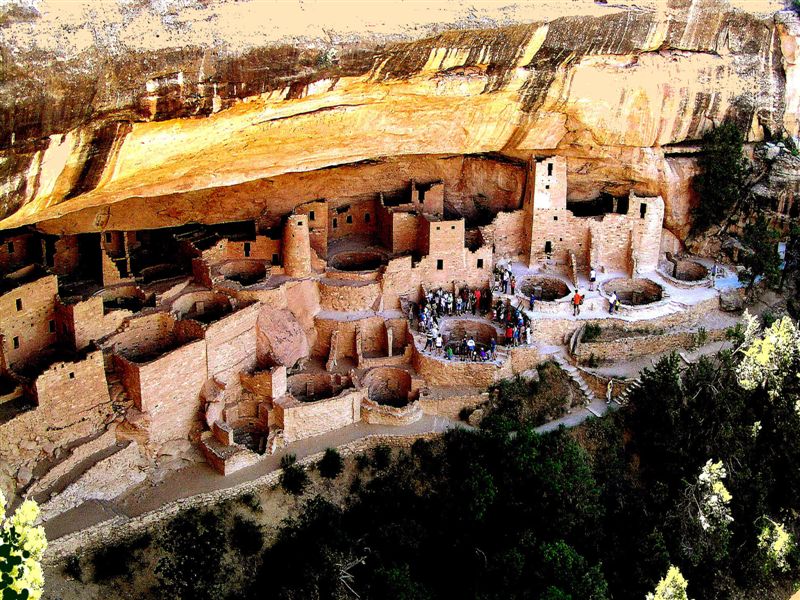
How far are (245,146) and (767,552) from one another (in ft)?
36.7

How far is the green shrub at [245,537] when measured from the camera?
15297 mm

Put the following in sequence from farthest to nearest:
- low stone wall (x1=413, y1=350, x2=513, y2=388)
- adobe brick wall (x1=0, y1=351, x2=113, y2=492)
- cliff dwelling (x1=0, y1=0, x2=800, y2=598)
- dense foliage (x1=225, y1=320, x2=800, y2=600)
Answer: low stone wall (x1=413, y1=350, x2=513, y2=388), dense foliage (x1=225, y1=320, x2=800, y2=600), adobe brick wall (x1=0, y1=351, x2=113, y2=492), cliff dwelling (x1=0, y1=0, x2=800, y2=598)

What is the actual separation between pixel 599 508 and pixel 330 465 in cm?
453

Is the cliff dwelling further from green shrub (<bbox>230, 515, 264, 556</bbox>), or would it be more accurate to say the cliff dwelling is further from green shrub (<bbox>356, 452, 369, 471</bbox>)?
green shrub (<bbox>230, 515, 264, 556</bbox>)

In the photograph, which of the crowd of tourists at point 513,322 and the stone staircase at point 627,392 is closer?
the stone staircase at point 627,392

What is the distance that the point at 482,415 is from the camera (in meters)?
17.5

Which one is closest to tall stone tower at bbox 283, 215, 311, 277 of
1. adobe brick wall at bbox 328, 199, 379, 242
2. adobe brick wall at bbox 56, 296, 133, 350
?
adobe brick wall at bbox 328, 199, 379, 242

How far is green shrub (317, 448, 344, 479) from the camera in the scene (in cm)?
1644

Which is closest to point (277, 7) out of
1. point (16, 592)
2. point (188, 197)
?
point (188, 197)

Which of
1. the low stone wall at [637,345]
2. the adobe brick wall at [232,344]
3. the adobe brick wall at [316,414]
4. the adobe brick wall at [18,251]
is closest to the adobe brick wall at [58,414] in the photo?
the adobe brick wall at [232,344]

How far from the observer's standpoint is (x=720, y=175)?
19922 millimetres

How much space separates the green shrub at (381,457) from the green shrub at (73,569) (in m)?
5.07

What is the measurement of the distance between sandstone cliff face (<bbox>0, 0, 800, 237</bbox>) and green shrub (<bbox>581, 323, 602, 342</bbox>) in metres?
3.51

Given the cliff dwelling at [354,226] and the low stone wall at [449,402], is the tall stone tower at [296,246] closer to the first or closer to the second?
the cliff dwelling at [354,226]
